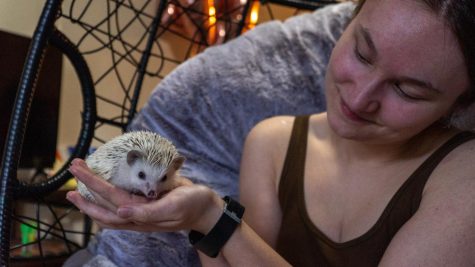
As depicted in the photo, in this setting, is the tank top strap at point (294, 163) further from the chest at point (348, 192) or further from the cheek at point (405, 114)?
the cheek at point (405, 114)

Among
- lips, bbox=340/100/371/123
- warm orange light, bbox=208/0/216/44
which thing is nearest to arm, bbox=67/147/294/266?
lips, bbox=340/100/371/123

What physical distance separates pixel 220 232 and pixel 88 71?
0.55 metres

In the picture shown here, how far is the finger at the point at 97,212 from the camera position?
0.75 meters

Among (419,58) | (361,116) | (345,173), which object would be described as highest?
(419,58)

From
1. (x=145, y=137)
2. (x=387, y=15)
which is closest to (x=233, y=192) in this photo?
(x=145, y=137)

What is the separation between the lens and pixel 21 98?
98cm

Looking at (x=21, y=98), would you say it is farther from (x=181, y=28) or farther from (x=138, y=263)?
(x=181, y=28)

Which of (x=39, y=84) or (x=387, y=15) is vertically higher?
(x=387, y=15)

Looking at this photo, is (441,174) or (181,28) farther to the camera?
(181,28)

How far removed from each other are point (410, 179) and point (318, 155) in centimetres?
25

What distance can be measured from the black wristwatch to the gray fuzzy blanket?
258 millimetres

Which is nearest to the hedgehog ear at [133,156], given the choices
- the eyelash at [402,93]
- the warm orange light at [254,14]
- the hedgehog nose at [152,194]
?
the hedgehog nose at [152,194]

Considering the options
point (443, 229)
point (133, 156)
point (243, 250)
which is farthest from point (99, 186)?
point (443, 229)

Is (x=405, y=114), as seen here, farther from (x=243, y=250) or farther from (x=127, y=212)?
(x=127, y=212)
